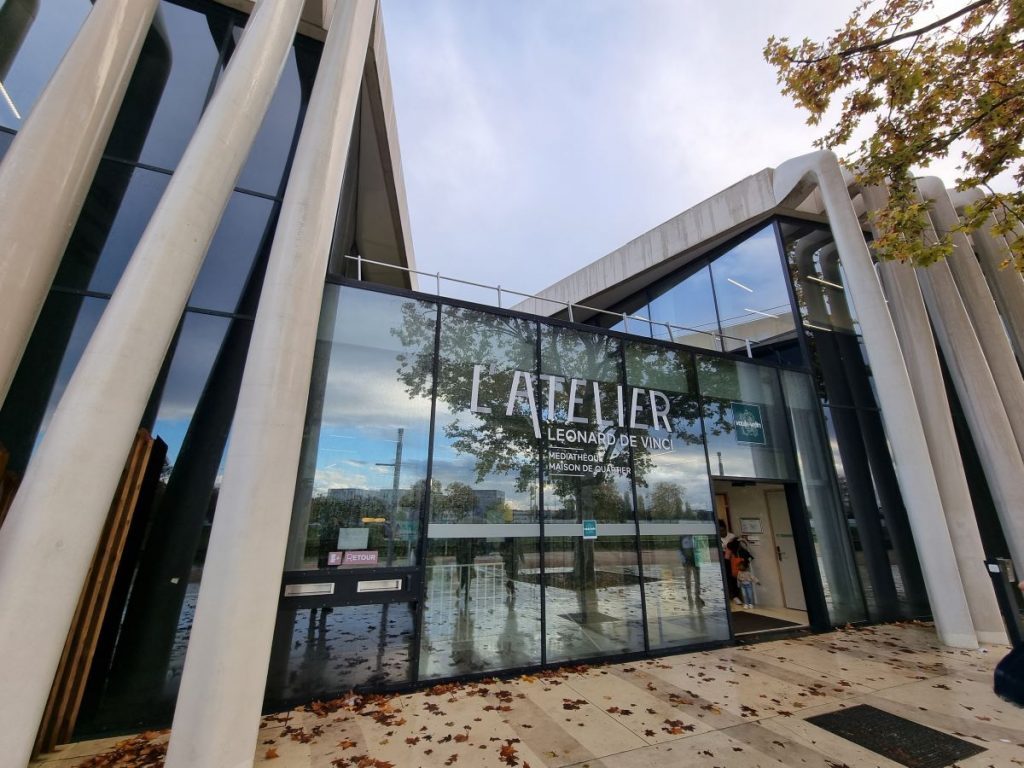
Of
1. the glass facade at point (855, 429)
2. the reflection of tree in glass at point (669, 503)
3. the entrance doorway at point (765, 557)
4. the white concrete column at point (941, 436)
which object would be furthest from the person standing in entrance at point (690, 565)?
the white concrete column at point (941, 436)

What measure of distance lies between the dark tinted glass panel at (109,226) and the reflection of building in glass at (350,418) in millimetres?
39

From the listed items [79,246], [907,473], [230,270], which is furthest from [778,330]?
[79,246]

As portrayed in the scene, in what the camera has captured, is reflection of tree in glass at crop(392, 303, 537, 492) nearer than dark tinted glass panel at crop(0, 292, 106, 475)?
No

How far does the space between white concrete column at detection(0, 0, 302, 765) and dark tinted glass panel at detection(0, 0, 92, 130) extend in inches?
130

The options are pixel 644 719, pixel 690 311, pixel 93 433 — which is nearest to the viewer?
pixel 93 433

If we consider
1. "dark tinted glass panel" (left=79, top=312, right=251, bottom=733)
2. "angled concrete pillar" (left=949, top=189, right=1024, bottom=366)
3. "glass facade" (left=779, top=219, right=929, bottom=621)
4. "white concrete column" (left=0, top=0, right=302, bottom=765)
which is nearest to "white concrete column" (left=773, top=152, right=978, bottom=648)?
"glass facade" (left=779, top=219, right=929, bottom=621)

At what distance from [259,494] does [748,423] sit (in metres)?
8.80

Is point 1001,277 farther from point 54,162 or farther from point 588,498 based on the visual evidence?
point 54,162

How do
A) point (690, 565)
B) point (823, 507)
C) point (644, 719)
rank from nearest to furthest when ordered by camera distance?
point (644, 719) < point (690, 565) < point (823, 507)

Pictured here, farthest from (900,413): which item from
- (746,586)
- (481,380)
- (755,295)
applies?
(481,380)

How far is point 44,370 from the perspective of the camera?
5055 millimetres

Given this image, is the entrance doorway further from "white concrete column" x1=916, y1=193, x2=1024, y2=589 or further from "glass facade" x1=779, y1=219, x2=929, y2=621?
"white concrete column" x1=916, y1=193, x2=1024, y2=589

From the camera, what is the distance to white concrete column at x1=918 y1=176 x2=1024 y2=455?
29.6ft

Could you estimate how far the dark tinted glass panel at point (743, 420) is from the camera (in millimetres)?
8609
